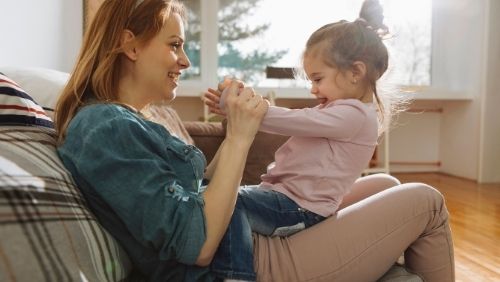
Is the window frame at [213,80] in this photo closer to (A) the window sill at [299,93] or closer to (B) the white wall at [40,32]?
(A) the window sill at [299,93]

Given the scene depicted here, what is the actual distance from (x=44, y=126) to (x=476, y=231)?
235cm

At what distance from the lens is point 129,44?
3.26 feet

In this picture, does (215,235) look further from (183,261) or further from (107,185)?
(107,185)

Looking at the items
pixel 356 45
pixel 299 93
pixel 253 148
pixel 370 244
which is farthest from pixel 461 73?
pixel 370 244

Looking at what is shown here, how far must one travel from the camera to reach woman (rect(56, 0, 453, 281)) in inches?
31.5

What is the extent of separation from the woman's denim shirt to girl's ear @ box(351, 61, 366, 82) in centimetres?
58

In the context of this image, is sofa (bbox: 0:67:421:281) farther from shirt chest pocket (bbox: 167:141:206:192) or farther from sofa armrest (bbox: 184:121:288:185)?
sofa armrest (bbox: 184:121:288:185)

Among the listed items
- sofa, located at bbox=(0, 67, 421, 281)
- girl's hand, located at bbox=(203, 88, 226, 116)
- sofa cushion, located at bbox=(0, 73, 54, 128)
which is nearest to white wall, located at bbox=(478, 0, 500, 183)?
girl's hand, located at bbox=(203, 88, 226, 116)

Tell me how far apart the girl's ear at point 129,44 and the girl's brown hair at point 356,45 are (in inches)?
20.1

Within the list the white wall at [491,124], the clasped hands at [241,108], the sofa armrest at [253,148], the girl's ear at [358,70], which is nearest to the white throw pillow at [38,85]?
the clasped hands at [241,108]

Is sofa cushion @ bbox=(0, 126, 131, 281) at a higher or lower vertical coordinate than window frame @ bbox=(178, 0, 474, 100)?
lower

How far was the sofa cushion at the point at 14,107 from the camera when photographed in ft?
2.76

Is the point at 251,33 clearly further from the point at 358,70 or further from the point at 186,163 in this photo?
the point at 186,163

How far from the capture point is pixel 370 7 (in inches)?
53.0
